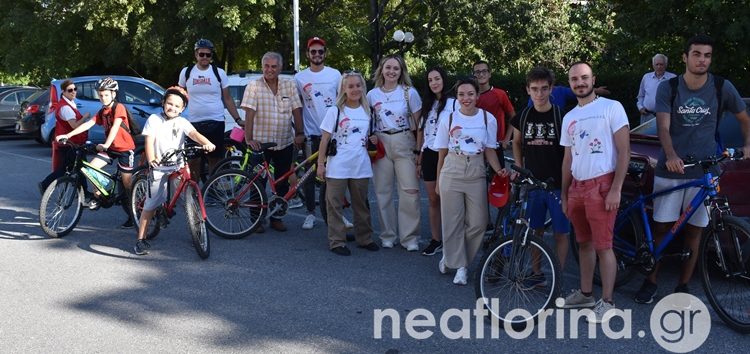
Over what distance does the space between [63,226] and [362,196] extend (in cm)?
310

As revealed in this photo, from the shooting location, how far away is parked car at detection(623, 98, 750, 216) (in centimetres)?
Result: 634

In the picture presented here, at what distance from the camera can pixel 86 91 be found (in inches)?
690

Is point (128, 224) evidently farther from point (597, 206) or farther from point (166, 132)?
point (597, 206)

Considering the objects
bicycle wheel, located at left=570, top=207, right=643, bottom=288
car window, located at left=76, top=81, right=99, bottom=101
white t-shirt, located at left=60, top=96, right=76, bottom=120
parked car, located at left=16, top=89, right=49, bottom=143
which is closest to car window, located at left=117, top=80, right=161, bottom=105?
car window, located at left=76, top=81, right=99, bottom=101

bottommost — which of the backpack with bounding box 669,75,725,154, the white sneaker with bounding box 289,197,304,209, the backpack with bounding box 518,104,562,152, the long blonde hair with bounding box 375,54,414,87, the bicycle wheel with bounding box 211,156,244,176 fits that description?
the white sneaker with bounding box 289,197,304,209

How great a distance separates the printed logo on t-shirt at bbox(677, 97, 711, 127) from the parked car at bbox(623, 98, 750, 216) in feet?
2.41

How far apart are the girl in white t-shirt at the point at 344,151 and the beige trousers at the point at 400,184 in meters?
0.18

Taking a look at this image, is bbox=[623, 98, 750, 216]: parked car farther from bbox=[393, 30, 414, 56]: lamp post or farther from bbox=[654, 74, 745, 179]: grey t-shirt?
bbox=[393, 30, 414, 56]: lamp post

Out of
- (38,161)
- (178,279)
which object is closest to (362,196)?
(178,279)

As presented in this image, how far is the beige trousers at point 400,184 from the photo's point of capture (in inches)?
301

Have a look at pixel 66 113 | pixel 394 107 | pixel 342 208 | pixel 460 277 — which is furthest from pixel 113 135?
pixel 460 277

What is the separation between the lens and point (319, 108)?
8695mm

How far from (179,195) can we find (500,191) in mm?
3062


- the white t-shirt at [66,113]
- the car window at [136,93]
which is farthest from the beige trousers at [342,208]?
the car window at [136,93]
